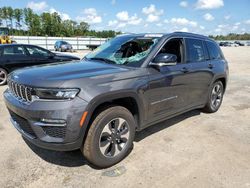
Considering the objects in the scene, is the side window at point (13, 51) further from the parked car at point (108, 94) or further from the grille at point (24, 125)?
the grille at point (24, 125)

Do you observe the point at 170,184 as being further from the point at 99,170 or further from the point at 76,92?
the point at 76,92

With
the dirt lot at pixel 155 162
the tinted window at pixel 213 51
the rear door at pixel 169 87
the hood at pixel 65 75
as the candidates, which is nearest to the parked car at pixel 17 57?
the dirt lot at pixel 155 162

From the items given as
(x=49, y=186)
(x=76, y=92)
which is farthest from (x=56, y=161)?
(x=76, y=92)

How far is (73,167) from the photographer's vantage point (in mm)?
3453

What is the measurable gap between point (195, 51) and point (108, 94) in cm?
258

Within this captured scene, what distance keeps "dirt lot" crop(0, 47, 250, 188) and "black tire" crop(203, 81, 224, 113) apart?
812mm

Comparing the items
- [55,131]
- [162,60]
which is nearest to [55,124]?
[55,131]

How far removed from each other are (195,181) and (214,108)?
125 inches

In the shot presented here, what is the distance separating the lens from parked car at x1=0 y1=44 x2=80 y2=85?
357 inches

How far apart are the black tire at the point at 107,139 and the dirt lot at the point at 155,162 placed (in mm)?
151

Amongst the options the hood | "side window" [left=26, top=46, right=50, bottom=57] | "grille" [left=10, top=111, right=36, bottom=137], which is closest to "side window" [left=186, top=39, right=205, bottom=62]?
the hood

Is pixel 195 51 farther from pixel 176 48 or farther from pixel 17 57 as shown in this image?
pixel 17 57

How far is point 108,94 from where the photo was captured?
10.4 feet

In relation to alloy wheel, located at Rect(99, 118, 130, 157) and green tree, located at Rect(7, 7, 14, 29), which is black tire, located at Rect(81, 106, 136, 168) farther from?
green tree, located at Rect(7, 7, 14, 29)
